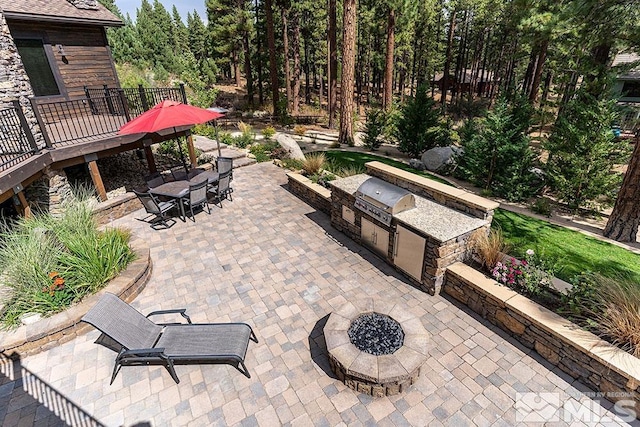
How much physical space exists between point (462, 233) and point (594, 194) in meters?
7.98

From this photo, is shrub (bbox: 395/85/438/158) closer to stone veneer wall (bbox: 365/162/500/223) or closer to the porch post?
stone veneer wall (bbox: 365/162/500/223)

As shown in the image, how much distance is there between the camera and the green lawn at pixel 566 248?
6.27 m

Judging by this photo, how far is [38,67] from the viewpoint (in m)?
10.6

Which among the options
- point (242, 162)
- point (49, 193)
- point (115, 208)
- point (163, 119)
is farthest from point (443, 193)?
point (49, 193)

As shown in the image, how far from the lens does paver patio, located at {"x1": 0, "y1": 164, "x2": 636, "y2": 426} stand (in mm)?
3848

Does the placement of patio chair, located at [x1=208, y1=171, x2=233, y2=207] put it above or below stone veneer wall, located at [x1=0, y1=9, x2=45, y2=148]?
below

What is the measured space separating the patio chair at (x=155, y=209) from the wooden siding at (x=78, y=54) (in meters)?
6.52

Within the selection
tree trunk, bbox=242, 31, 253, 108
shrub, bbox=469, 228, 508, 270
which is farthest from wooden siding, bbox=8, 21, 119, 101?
tree trunk, bbox=242, 31, 253, 108

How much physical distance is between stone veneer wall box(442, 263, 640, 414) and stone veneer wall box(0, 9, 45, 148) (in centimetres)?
1064

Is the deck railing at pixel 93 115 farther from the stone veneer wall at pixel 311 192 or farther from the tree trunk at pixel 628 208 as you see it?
the tree trunk at pixel 628 208

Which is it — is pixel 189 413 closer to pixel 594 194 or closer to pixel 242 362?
pixel 242 362

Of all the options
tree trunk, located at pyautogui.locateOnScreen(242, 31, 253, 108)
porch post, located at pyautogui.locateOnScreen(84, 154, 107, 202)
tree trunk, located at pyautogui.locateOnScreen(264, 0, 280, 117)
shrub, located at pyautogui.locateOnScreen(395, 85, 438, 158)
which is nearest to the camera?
porch post, located at pyautogui.locateOnScreen(84, 154, 107, 202)

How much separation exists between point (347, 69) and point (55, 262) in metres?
14.0

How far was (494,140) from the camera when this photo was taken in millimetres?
10891
